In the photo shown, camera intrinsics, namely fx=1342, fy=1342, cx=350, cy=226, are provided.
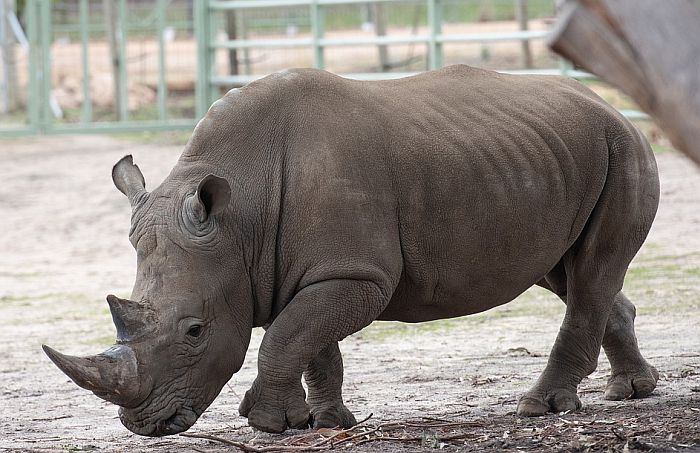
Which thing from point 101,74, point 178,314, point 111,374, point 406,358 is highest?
point 178,314

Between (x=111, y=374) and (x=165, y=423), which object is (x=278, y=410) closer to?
(x=165, y=423)

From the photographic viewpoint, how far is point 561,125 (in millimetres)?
6113

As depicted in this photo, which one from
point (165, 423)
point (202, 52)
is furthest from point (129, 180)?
point (202, 52)

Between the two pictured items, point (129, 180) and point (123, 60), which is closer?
point (129, 180)

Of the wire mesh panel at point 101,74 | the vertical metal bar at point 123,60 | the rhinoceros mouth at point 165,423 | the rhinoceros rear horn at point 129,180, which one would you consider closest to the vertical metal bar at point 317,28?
the wire mesh panel at point 101,74

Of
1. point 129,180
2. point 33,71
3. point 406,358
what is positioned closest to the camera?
point 129,180

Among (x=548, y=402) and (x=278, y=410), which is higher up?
(x=278, y=410)

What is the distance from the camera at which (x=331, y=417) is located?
227 inches

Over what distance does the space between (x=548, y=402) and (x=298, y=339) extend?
1470 millimetres

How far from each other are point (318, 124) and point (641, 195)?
1.65 metres

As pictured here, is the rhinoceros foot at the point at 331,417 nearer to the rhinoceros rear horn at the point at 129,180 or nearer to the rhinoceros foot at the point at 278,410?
the rhinoceros foot at the point at 278,410

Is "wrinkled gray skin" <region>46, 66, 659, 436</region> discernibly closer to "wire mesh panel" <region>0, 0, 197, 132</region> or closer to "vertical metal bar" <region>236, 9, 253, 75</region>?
"wire mesh panel" <region>0, 0, 197, 132</region>

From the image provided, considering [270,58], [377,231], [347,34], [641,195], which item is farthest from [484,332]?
[347,34]

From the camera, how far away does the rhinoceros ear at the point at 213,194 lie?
512 cm
